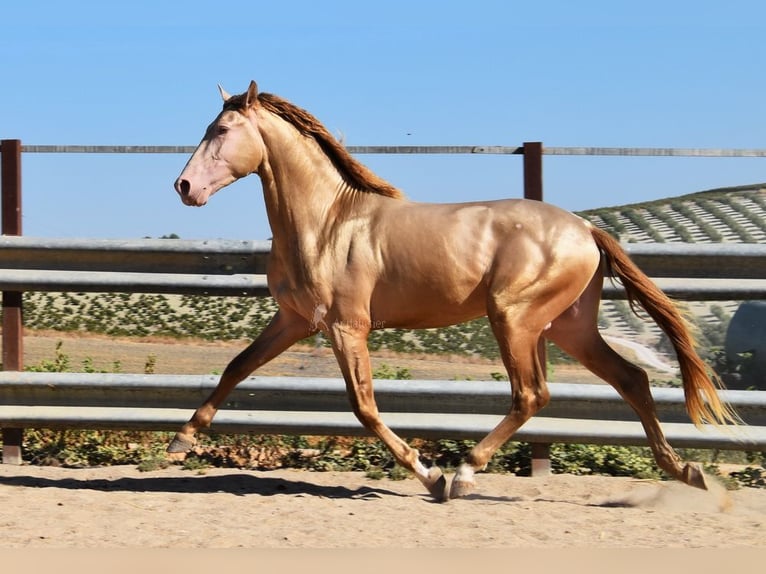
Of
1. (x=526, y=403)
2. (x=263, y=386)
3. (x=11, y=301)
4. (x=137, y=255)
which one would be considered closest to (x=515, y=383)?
(x=526, y=403)

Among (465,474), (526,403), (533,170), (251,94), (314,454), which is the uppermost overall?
(251,94)

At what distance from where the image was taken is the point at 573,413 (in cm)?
618

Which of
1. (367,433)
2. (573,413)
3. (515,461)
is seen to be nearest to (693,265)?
(573,413)

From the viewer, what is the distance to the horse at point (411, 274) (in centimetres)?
552

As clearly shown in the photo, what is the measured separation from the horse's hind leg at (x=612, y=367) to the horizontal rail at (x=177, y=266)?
0.42 meters

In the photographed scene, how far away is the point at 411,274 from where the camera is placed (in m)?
5.62

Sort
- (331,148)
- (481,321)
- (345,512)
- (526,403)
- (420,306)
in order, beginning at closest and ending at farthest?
(345,512) → (526,403) → (420,306) → (331,148) → (481,321)

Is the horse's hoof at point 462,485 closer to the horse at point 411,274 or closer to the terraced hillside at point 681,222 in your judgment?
the horse at point 411,274

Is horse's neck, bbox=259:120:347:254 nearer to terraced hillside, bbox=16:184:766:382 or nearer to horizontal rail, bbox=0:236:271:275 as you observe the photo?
horizontal rail, bbox=0:236:271:275

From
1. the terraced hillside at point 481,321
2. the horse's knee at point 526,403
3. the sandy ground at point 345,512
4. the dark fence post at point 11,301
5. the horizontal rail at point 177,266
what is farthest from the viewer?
the terraced hillside at point 481,321

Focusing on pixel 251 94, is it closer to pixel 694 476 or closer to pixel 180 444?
pixel 180 444

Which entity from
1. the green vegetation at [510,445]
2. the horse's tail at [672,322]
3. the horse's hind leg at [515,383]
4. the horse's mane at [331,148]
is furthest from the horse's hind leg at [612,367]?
the horse's mane at [331,148]

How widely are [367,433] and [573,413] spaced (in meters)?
1.21

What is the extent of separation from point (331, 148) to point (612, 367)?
1987 mm
